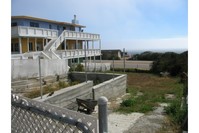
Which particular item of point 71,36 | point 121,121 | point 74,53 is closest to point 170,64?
point 74,53

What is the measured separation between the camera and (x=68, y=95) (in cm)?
525

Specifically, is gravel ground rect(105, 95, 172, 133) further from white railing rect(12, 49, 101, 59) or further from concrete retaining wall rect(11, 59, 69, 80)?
white railing rect(12, 49, 101, 59)

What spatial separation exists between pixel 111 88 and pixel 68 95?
7.27 feet

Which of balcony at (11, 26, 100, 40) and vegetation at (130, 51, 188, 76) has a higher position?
balcony at (11, 26, 100, 40)

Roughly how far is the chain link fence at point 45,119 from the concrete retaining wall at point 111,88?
170 inches

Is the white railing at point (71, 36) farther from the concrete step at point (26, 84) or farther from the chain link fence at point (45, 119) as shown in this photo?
the chain link fence at point (45, 119)

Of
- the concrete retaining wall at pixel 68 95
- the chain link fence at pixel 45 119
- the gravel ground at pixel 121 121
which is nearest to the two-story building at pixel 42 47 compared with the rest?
the concrete retaining wall at pixel 68 95

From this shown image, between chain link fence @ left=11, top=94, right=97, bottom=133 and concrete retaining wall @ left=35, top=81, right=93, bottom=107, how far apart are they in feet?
7.81

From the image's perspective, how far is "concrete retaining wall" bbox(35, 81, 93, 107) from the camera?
4629 mm

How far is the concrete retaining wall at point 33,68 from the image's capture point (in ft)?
23.6


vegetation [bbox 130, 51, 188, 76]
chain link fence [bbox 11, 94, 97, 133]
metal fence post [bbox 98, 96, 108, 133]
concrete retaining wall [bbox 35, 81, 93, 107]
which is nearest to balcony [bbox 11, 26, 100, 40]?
vegetation [bbox 130, 51, 188, 76]
